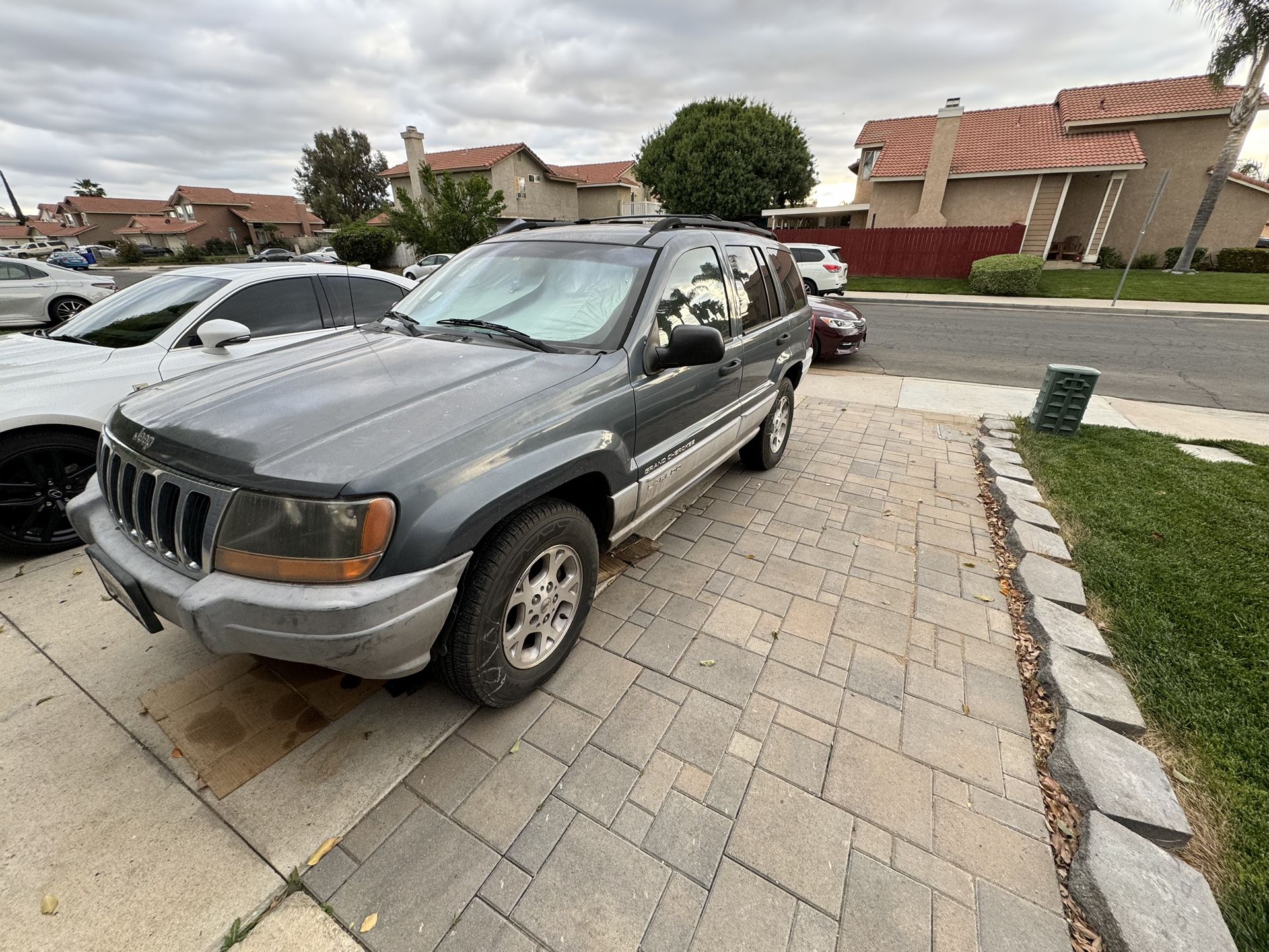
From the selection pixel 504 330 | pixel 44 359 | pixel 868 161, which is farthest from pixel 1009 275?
pixel 44 359

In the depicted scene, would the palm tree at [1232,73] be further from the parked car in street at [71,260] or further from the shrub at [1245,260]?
the parked car in street at [71,260]

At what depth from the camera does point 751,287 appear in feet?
12.6

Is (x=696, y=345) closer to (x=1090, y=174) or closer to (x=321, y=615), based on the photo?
(x=321, y=615)

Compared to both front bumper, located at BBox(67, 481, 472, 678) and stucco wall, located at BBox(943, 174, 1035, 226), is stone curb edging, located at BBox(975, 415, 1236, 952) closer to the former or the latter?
front bumper, located at BBox(67, 481, 472, 678)

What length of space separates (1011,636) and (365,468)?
3197mm

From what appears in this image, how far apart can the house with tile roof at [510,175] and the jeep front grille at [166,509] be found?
30.9 meters

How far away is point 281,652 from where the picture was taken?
1.63m

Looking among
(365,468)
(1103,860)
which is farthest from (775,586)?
(365,468)

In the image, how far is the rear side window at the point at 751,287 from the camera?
363cm

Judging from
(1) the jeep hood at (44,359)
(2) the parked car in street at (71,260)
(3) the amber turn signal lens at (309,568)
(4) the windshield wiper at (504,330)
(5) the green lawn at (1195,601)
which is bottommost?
(2) the parked car in street at (71,260)

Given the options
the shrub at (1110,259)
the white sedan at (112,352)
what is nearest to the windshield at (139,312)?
the white sedan at (112,352)

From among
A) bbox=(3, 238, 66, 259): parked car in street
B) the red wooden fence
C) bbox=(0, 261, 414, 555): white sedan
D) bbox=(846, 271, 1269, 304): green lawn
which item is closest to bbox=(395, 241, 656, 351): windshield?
bbox=(0, 261, 414, 555): white sedan

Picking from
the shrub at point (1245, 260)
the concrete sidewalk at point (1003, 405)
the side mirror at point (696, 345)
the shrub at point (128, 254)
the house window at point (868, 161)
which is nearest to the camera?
the side mirror at point (696, 345)

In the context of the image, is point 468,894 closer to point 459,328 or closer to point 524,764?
point 524,764
